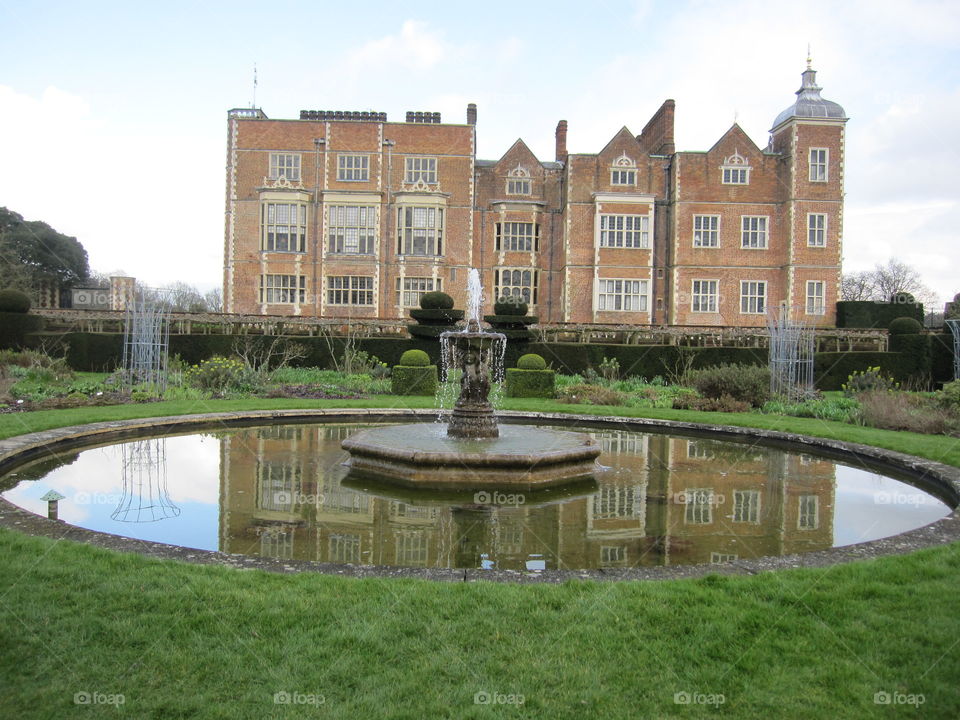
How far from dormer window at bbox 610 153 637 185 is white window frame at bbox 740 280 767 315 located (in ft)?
22.9

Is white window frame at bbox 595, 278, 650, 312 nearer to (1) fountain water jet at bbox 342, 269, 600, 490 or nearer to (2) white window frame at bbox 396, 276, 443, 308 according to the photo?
(2) white window frame at bbox 396, 276, 443, 308

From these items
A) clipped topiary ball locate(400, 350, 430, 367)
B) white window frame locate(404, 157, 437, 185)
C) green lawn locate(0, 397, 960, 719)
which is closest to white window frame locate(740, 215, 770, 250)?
Answer: white window frame locate(404, 157, 437, 185)

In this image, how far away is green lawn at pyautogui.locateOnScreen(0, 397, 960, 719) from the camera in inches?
111

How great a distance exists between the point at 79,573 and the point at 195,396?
11.2m

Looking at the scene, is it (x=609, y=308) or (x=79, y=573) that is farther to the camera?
(x=609, y=308)

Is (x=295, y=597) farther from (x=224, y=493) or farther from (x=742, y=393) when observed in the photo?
(x=742, y=393)

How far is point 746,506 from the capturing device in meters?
6.47

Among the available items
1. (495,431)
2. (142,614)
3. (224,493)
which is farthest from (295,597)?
(495,431)

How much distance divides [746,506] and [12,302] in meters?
23.2

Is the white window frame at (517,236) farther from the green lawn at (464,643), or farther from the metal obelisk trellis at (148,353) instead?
the green lawn at (464,643)

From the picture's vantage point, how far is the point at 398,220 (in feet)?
95.0

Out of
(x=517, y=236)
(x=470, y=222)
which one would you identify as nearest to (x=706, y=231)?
(x=517, y=236)

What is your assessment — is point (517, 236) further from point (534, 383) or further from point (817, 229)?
point (534, 383)

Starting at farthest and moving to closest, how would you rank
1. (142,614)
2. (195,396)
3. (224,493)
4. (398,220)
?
(398,220) → (195,396) → (224,493) → (142,614)
